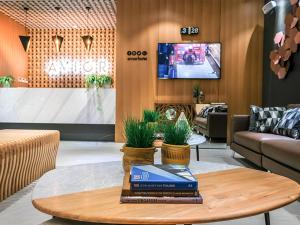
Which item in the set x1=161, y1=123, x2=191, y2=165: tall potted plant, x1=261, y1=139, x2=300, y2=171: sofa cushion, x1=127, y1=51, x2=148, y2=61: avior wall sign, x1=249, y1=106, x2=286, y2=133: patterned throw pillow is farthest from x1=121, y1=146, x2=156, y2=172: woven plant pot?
x1=127, y1=51, x2=148, y2=61: avior wall sign

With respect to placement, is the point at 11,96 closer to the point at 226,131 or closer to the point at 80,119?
the point at 80,119

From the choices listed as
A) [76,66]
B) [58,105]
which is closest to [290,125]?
[58,105]

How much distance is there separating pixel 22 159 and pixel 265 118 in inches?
127

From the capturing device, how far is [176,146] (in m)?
A: 1.54

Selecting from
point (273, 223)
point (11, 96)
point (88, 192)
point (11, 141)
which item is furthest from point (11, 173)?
point (11, 96)

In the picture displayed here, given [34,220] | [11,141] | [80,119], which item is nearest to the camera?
[34,220]

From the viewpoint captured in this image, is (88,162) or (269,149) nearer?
(269,149)

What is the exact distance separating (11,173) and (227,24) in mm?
5275

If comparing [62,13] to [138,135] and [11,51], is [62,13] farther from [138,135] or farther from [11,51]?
[138,135]

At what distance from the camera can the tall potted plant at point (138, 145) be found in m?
1.47

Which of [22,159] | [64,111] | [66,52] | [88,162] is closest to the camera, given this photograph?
[22,159]

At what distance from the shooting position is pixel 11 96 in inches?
266

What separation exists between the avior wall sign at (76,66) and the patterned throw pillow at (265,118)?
7059 millimetres

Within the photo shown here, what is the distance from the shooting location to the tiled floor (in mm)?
2211
